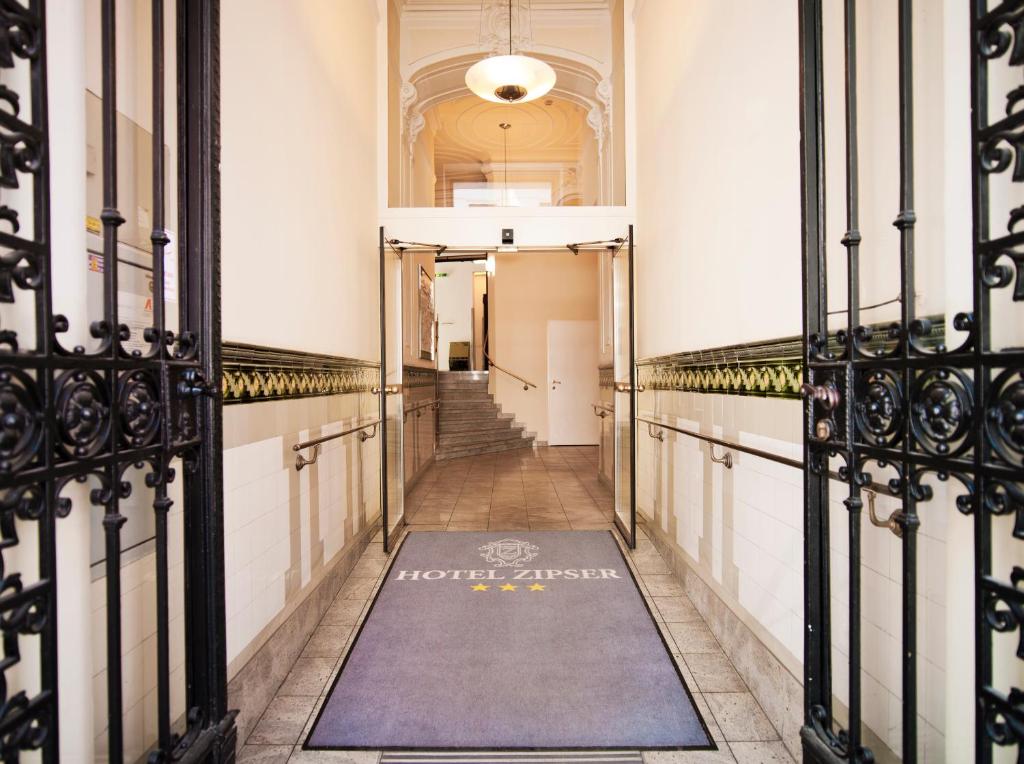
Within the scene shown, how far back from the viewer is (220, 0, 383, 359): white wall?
1.88 m

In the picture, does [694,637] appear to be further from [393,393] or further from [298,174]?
[298,174]

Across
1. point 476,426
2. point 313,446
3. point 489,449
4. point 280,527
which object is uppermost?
point 313,446

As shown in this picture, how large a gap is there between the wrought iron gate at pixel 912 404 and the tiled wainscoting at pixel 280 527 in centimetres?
170

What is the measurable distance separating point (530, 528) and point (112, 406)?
3.39 m

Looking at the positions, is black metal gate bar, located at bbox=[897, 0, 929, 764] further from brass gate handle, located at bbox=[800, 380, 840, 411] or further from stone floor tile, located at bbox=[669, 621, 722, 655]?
stone floor tile, located at bbox=[669, 621, 722, 655]

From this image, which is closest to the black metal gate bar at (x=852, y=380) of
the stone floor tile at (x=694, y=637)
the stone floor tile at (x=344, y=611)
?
the stone floor tile at (x=694, y=637)

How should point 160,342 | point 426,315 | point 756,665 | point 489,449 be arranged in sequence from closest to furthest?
point 160,342, point 756,665, point 426,315, point 489,449

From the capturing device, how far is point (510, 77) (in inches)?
167

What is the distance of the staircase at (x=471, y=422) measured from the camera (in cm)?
805

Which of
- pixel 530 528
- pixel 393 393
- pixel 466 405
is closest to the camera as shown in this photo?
pixel 393 393

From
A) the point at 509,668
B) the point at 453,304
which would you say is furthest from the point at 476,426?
the point at 509,668

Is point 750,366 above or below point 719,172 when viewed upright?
below

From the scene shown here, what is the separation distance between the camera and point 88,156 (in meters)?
1.22

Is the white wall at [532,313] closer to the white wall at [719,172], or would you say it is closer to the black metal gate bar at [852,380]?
the white wall at [719,172]
